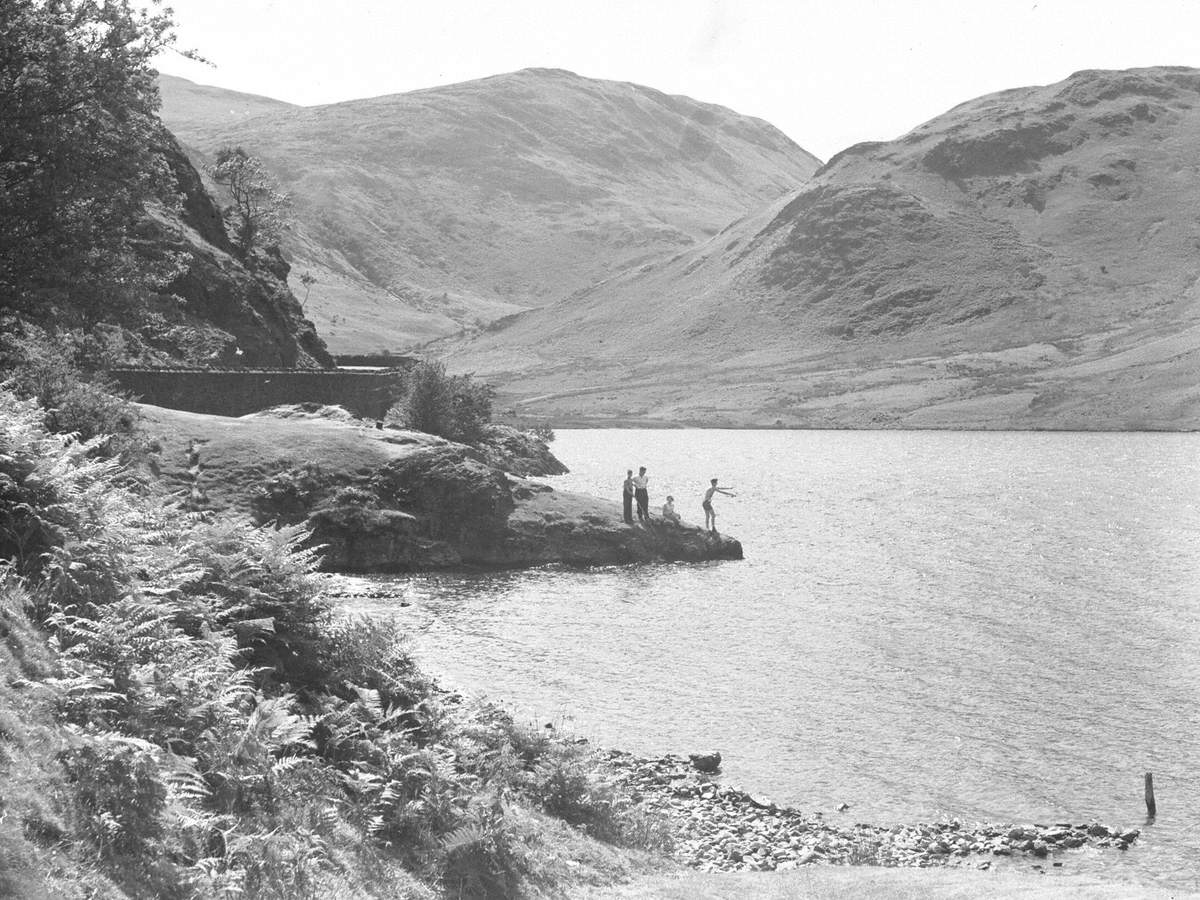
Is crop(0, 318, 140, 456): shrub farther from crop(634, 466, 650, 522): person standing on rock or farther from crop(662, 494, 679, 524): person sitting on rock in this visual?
crop(662, 494, 679, 524): person sitting on rock

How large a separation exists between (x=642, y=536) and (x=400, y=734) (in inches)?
1330

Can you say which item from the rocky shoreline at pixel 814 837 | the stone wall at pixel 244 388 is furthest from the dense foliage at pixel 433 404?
the rocky shoreline at pixel 814 837

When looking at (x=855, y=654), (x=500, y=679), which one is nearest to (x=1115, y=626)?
(x=855, y=654)

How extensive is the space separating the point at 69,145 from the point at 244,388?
31.0 m

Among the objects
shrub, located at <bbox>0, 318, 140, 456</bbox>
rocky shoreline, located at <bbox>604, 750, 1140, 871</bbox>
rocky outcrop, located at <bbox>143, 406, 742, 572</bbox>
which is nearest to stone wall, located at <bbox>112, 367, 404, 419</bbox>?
rocky outcrop, located at <bbox>143, 406, 742, 572</bbox>

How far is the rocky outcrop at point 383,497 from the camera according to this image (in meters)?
39.9

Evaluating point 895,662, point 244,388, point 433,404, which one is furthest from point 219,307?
point 895,662

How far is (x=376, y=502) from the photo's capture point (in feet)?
139

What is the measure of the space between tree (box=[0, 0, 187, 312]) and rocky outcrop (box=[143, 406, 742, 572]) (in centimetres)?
1232

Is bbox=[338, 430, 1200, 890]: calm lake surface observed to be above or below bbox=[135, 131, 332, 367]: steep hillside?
below

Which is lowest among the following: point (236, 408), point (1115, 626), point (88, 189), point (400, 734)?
point (1115, 626)

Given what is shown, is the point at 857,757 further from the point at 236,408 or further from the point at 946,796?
the point at 236,408

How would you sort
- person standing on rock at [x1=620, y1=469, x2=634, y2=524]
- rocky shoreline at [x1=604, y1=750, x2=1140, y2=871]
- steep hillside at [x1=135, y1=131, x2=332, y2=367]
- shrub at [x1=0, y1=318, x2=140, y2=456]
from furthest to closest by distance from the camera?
steep hillside at [x1=135, y1=131, x2=332, y2=367]
person standing on rock at [x1=620, y1=469, x2=634, y2=524]
shrub at [x1=0, y1=318, x2=140, y2=456]
rocky shoreline at [x1=604, y1=750, x2=1140, y2=871]

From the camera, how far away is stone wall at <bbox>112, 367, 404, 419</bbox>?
4934 centimetres
